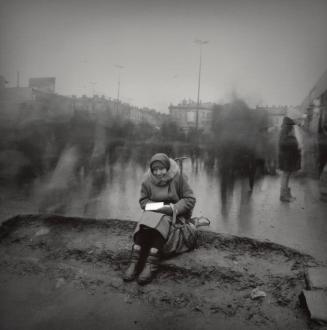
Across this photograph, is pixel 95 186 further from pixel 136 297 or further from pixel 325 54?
pixel 325 54

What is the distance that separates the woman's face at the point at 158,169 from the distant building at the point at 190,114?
4.15 m

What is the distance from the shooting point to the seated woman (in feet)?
9.98

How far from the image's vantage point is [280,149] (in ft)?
22.0

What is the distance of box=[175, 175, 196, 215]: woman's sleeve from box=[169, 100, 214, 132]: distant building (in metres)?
4.02

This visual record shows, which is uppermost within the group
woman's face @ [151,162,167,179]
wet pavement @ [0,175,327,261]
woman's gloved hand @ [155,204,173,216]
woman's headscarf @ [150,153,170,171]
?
woman's headscarf @ [150,153,170,171]

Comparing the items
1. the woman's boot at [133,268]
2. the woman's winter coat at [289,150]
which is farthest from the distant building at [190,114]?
the woman's boot at [133,268]

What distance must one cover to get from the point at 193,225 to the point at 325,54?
3271 millimetres

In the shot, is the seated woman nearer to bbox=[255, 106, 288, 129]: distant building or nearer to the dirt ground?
the dirt ground

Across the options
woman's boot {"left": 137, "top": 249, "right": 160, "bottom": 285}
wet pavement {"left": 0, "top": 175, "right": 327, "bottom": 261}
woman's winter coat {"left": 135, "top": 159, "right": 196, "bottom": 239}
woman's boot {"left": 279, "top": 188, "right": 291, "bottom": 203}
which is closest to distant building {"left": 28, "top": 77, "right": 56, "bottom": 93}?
wet pavement {"left": 0, "top": 175, "right": 327, "bottom": 261}

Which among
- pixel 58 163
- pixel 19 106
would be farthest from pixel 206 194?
pixel 19 106

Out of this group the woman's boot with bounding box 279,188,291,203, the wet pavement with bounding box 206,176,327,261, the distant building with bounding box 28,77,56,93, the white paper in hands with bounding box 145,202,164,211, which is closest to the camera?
the white paper in hands with bounding box 145,202,164,211

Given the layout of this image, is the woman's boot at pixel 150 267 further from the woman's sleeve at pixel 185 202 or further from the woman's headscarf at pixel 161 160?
the woman's headscarf at pixel 161 160

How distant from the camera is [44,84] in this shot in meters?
9.09

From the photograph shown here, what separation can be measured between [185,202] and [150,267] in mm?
901
